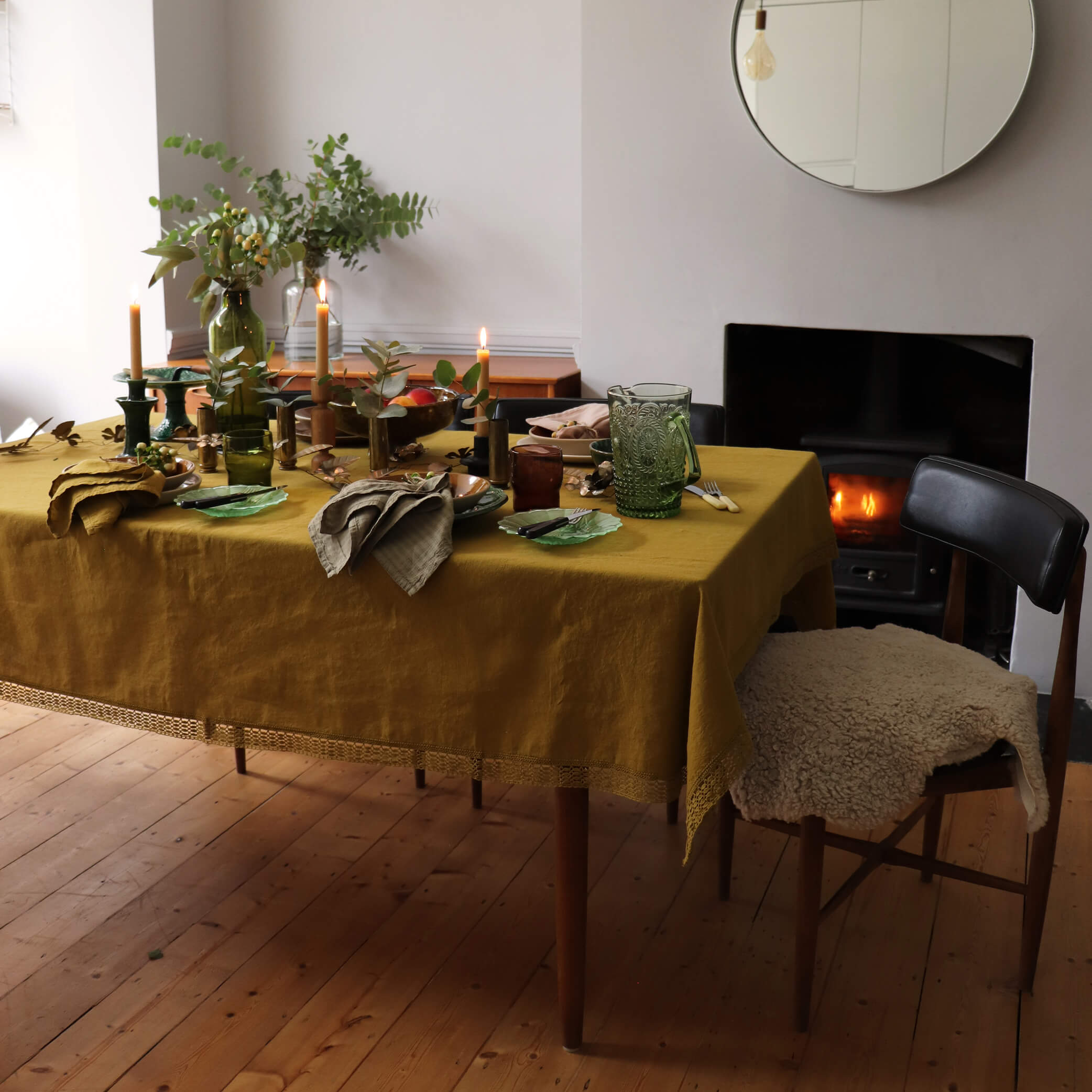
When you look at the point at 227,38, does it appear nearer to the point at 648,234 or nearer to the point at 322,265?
the point at 322,265

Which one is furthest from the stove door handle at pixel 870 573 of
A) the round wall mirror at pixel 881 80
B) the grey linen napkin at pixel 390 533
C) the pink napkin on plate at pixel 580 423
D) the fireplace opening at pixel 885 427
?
the grey linen napkin at pixel 390 533

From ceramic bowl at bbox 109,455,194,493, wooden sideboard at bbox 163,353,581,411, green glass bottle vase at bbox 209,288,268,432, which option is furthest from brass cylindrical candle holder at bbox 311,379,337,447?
wooden sideboard at bbox 163,353,581,411

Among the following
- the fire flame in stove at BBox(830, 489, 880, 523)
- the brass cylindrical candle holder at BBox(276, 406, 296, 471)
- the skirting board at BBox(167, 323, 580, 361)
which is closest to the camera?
the brass cylindrical candle holder at BBox(276, 406, 296, 471)

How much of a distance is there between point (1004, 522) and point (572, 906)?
35.4 inches

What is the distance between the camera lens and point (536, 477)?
176cm

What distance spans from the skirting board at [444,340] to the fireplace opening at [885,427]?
2.16 ft

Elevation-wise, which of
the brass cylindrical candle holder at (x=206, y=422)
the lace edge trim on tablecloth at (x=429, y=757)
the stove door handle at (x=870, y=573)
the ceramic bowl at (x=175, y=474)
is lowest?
the stove door handle at (x=870, y=573)

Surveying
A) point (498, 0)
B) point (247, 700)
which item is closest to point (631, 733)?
point (247, 700)

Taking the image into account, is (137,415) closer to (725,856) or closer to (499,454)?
(499,454)

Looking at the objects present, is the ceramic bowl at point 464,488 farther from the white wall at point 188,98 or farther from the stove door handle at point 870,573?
the white wall at point 188,98

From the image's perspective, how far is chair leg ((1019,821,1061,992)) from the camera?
177 centimetres

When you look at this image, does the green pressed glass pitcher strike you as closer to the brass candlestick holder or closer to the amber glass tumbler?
the amber glass tumbler

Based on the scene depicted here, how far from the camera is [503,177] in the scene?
12.5ft

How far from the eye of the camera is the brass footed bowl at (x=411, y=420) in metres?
2.09
